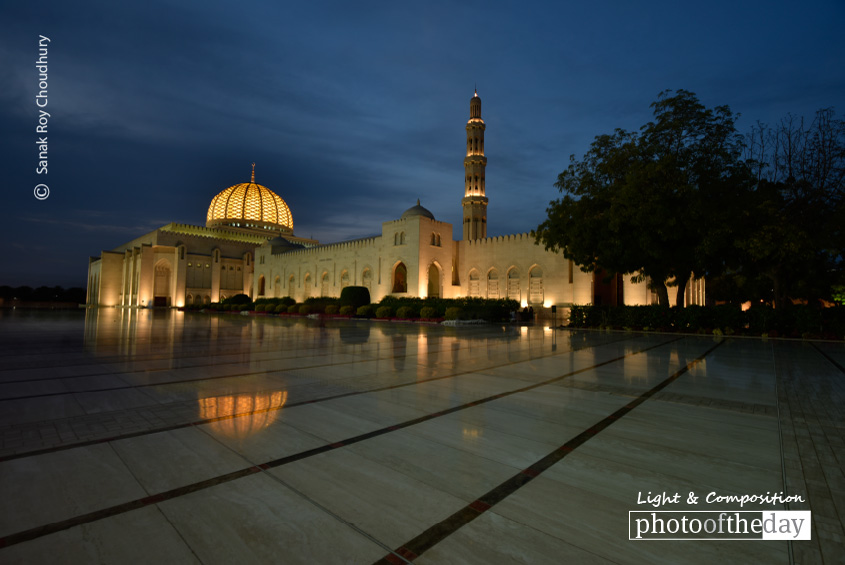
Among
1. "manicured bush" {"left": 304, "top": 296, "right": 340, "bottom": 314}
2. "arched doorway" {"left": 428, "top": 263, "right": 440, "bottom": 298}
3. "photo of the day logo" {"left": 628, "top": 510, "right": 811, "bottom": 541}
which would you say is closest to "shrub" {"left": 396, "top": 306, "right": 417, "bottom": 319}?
"manicured bush" {"left": 304, "top": 296, "right": 340, "bottom": 314}

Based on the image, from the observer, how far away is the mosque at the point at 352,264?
26234mm

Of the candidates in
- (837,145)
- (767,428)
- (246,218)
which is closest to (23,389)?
(767,428)

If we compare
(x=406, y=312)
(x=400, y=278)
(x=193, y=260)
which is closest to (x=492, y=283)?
(x=400, y=278)

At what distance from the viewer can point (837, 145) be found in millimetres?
14445

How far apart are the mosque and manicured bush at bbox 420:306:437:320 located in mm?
Result: 7623

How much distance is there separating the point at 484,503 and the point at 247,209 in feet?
203

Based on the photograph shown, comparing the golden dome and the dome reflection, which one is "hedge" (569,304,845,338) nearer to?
the dome reflection

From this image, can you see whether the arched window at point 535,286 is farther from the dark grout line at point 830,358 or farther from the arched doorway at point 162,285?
the arched doorway at point 162,285

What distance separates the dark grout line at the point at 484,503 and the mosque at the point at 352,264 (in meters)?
15.7

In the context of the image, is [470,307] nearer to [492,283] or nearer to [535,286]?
[535,286]

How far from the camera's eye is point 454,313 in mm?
19219

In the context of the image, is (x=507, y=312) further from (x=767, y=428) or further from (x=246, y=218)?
(x=246, y=218)

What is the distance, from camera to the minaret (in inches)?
1334

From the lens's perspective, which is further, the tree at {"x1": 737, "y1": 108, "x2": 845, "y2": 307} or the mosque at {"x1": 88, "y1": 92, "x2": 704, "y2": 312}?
the mosque at {"x1": 88, "y1": 92, "x2": 704, "y2": 312}
